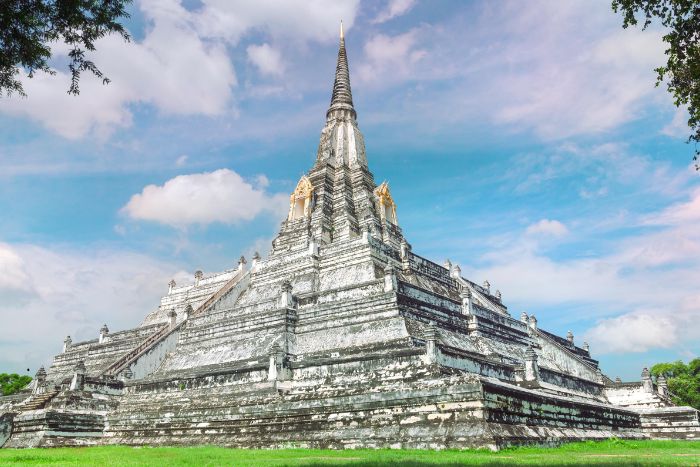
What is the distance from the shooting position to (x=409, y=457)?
10.3m

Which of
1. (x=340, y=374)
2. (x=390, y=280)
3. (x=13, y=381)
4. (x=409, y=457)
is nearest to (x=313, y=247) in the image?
(x=390, y=280)

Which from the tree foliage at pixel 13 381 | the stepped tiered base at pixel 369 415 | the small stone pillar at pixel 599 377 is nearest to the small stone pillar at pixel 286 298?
the stepped tiered base at pixel 369 415

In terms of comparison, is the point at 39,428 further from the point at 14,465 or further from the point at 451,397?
the point at 451,397

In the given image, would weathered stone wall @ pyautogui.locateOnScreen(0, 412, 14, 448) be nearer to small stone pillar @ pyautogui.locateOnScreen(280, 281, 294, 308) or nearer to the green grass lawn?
the green grass lawn

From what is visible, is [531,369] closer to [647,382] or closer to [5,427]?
[647,382]

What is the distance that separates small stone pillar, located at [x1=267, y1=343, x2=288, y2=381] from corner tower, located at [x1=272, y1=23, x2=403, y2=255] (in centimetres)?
1055

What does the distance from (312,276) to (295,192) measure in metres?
10.4

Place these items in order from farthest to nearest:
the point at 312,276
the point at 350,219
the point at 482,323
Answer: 1. the point at 350,219
2. the point at 312,276
3. the point at 482,323

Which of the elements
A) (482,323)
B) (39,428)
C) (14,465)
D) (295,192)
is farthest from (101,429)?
(295,192)

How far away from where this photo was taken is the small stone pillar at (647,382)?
24.4 m

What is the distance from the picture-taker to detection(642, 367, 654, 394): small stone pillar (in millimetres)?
24375

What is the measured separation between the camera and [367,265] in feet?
82.0

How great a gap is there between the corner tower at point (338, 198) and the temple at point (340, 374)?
254mm

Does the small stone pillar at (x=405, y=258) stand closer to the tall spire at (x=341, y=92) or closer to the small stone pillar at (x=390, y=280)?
the small stone pillar at (x=390, y=280)
